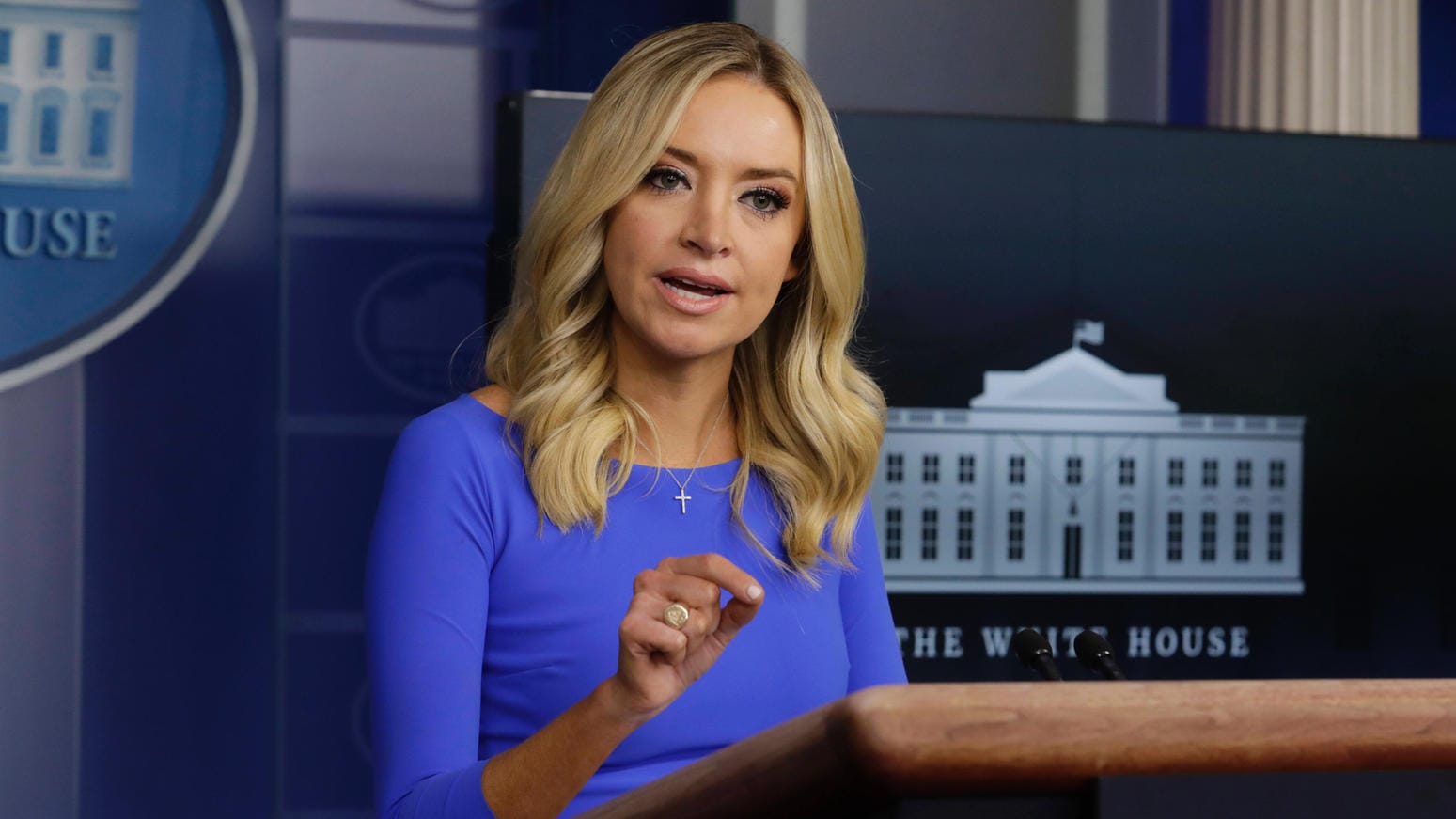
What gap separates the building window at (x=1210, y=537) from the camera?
2959 millimetres

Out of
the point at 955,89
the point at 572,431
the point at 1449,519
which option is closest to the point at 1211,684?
the point at 572,431

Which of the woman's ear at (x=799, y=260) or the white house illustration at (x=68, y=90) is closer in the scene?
the woman's ear at (x=799, y=260)

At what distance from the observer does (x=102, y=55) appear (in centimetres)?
325

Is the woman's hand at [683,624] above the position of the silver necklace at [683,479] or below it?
below

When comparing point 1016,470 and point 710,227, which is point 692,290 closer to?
point 710,227

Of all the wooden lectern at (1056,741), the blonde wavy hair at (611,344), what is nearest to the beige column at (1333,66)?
the blonde wavy hair at (611,344)

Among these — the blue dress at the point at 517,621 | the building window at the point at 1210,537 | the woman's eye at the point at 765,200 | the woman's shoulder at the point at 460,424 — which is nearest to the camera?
the blue dress at the point at 517,621

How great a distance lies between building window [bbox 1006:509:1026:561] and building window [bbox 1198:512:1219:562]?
36 cm

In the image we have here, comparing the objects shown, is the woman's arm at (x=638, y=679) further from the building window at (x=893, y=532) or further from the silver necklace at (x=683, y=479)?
the building window at (x=893, y=532)

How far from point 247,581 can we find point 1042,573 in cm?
169

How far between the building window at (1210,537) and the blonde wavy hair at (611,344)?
1580mm

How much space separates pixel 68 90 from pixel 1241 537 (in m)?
2.60

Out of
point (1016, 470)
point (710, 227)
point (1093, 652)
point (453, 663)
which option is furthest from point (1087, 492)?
point (453, 663)

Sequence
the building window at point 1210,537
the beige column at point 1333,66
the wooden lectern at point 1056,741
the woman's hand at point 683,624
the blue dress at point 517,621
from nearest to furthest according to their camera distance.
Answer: the wooden lectern at point 1056,741 → the woman's hand at point 683,624 → the blue dress at point 517,621 → the building window at point 1210,537 → the beige column at point 1333,66
